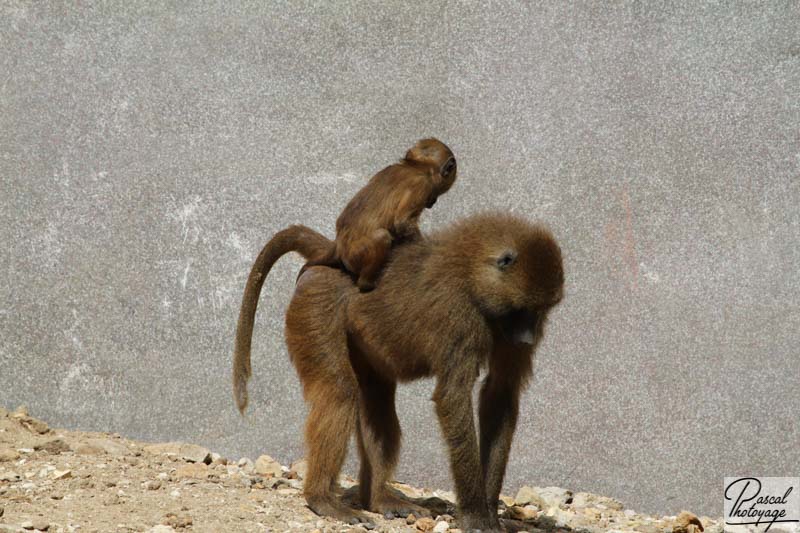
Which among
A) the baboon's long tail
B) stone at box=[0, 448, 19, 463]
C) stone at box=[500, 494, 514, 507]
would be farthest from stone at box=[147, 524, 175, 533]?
stone at box=[500, 494, 514, 507]

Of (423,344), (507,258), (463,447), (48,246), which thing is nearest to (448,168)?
(507,258)

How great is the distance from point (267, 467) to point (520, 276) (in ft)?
7.47

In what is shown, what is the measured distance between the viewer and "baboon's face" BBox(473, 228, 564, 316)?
468cm

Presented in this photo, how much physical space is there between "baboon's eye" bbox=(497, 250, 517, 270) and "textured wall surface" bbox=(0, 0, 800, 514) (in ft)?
6.91

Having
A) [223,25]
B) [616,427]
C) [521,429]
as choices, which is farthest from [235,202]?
[616,427]

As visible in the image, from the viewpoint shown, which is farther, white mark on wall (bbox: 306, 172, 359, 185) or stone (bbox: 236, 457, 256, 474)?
white mark on wall (bbox: 306, 172, 359, 185)

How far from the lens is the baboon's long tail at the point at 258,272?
17.5 feet

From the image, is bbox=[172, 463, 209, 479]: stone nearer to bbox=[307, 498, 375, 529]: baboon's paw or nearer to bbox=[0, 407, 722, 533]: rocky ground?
bbox=[0, 407, 722, 533]: rocky ground

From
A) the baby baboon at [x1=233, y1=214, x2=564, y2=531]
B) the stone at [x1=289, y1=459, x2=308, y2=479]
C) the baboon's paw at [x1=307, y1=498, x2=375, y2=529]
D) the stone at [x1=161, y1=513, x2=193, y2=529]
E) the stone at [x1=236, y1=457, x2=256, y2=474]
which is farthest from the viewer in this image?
the stone at [x1=289, y1=459, x2=308, y2=479]

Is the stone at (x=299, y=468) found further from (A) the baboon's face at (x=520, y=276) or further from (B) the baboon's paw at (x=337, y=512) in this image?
(A) the baboon's face at (x=520, y=276)

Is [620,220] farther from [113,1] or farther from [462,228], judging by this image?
[113,1]

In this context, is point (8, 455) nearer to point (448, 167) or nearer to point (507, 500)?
point (448, 167)

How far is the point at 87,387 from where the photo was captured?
681 cm

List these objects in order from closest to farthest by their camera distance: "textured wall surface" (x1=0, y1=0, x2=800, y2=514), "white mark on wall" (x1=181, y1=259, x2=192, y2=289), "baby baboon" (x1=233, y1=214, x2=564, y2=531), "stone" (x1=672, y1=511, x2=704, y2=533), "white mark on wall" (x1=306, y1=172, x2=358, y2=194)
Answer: "baby baboon" (x1=233, y1=214, x2=564, y2=531) < "stone" (x1=672, y1=511, x2=704, y2=533) < "textured wall surface" (x1=0, y1=0, x2=800, y2=514) < "white mark on wall" (x1=181, y1=259, x2=192, y2=289) < "white mark on wall" (x1=306, y1=172, x2=358, y2=194)
